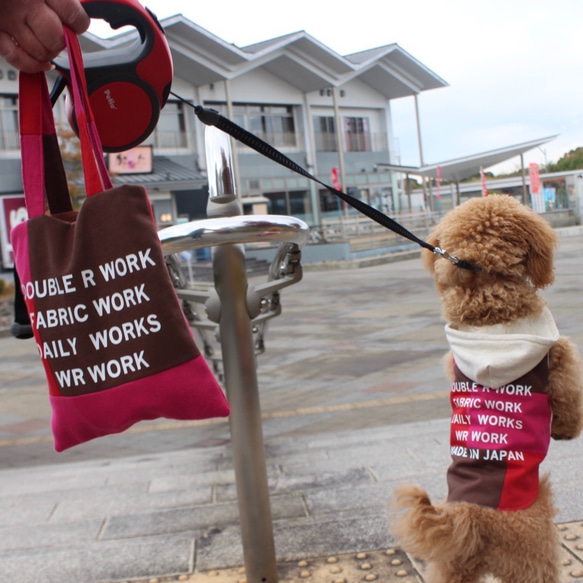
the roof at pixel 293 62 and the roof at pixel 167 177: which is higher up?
the roof at pixel 293 62

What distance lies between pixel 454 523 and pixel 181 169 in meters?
28.8

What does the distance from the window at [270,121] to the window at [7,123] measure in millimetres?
9976

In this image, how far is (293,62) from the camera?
1261 inches

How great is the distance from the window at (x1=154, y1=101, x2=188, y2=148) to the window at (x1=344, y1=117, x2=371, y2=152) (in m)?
10.00

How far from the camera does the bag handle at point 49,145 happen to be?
1.31 metres

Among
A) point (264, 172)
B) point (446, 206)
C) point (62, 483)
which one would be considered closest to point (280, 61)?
point (264, 172)

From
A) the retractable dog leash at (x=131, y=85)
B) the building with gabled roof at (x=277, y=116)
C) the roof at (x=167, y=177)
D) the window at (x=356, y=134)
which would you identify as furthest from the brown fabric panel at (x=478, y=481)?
the window at (x=356, y=134)

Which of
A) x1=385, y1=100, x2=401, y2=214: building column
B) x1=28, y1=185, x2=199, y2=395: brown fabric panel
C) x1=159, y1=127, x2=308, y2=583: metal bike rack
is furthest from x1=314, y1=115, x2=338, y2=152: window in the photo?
x1=28, y1=185, x2=199, y2=395: brown fabric panel

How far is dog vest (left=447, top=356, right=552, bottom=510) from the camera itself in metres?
1.88

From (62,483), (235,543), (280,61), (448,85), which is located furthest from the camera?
(448,85)

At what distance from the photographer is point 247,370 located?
2064 millimetres

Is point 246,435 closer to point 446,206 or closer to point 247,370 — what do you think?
point 247,370

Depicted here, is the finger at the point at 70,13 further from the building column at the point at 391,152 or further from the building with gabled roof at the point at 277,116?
the building column at the point at 391,152

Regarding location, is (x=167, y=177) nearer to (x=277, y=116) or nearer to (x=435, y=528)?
(x=277, y=116)
